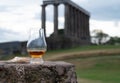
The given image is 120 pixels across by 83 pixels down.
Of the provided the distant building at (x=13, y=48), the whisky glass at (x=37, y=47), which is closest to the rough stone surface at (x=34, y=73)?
the whisky glass at (x=37, y=47)

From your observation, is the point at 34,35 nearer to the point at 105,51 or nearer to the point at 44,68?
the point at 44,68

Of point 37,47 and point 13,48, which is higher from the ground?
point 37,47

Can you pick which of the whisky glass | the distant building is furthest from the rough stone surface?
the distant building

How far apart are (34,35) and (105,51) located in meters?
37.3

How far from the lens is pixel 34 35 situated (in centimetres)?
579

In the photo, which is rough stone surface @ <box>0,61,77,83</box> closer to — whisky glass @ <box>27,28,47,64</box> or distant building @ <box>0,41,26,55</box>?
whisky glass @ <box>27,28,47,64</box>

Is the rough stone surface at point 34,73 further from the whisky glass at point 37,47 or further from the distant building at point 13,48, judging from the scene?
the distant building at point 13,48

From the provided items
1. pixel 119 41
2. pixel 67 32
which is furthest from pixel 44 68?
pixel 119 41

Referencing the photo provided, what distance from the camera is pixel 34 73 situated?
5.71 metres

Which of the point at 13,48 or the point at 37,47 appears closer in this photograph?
the point at 37,47

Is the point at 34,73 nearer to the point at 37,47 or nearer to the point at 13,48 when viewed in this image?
the point at 37,47

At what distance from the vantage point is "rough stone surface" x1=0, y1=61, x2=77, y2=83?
5691 mm

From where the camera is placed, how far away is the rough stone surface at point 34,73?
5691mm

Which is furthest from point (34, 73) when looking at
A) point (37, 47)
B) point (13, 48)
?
point (13, 48)
